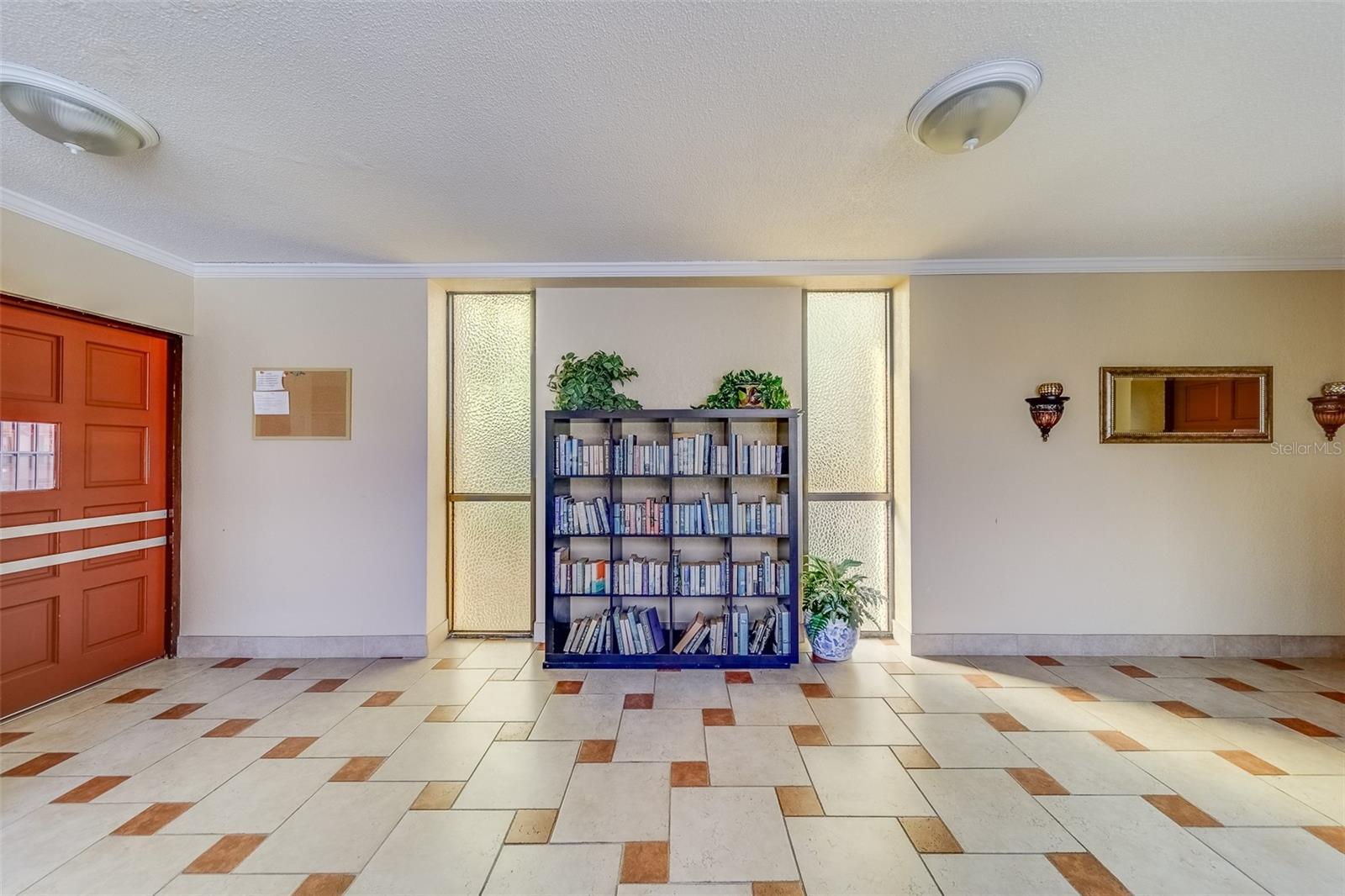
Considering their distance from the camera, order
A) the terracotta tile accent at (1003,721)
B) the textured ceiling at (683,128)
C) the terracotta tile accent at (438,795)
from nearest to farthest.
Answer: the textured ceiling at (683,128)
the terracotta tile accent at (438,795)
the terracotta tile accent at (1003,721)

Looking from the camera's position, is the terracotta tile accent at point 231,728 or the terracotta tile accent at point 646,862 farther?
the terracotta tile accent at point 231,728

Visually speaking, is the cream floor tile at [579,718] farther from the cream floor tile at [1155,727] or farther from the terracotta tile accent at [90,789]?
the cream floor tile at [1155,727]

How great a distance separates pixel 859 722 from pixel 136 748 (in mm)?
3366

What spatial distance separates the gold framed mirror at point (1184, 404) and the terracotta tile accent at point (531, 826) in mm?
3899

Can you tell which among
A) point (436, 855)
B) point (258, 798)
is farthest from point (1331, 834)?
point (258, 798)

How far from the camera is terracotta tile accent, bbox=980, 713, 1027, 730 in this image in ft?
8.36

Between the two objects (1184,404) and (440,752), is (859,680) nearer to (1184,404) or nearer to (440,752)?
(440,752)

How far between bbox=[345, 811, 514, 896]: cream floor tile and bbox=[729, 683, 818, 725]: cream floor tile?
124cm

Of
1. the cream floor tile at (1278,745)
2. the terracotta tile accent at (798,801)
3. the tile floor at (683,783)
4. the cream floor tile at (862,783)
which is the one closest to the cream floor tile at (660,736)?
the tile floor at (683,783)

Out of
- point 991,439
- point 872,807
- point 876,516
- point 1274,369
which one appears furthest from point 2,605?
point 1274,369

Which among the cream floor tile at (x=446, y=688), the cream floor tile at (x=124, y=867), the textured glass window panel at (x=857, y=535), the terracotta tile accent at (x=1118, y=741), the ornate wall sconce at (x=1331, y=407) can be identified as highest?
the ornate wall sconce at (x=1331, y=407)

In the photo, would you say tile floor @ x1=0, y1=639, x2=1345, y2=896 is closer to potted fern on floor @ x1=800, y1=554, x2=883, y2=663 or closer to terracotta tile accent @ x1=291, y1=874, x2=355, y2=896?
terracotta tile accent @ x1=291, y1=874, x2=355, y2=896

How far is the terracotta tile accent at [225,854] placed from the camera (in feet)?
5.55

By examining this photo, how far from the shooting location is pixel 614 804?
199 cm
